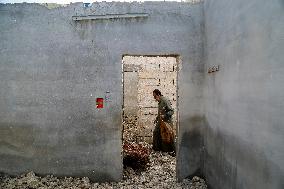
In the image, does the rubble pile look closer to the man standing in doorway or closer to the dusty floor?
the dusty floor

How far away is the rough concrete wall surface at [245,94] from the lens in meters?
2.35

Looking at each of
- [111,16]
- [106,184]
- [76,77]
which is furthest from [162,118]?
[111,16]

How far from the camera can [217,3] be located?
402 centimetres

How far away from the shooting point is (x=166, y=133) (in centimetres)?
693

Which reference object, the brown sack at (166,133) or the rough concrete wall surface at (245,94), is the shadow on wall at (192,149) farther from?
the brown sack at (166,133)

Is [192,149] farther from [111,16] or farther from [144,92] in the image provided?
[144,92]

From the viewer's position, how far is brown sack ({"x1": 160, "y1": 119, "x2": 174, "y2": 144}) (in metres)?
6.92

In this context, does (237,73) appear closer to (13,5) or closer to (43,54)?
(43,54)

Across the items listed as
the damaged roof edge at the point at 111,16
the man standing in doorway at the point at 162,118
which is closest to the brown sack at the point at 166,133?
the man standing in doorway at the point at 162,118

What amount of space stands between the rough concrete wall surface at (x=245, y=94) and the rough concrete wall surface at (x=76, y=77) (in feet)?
1.78

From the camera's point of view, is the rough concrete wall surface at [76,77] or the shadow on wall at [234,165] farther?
the rough concrete wall surface at [76,77]

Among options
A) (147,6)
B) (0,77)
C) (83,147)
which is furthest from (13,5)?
(83,147)

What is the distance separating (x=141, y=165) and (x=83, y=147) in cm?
149

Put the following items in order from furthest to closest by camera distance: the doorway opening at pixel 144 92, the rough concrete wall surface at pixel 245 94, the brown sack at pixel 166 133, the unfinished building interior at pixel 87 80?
the doorway opening at pixel 144 92 < the brown sack at pixel 166 133 < the unfinished building interior at pixel 87 80 < the rough concrete wall surface at pixel 245 94
